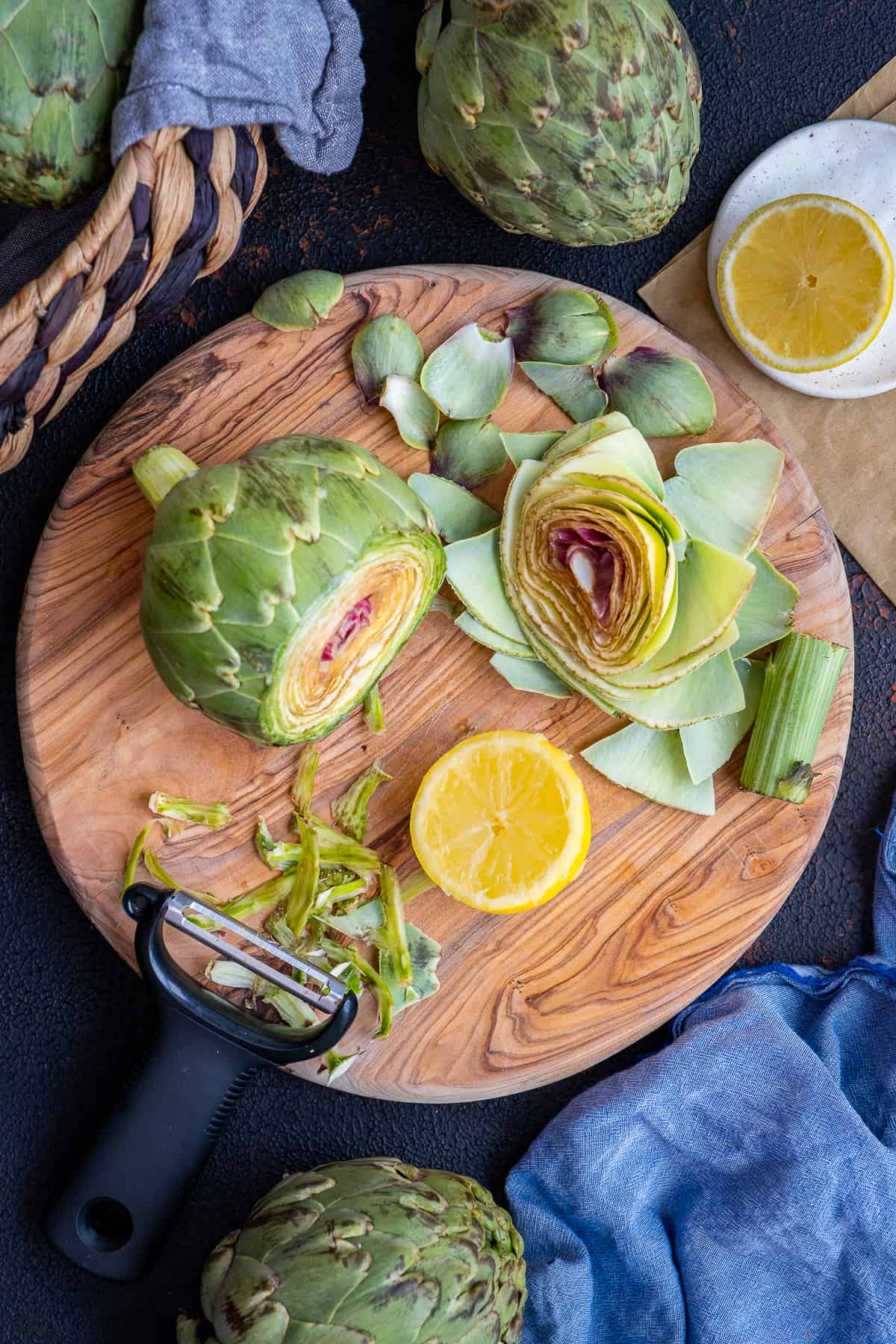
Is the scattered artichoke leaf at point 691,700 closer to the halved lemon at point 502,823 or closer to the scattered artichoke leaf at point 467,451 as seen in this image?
the halved lemon at point 502,823

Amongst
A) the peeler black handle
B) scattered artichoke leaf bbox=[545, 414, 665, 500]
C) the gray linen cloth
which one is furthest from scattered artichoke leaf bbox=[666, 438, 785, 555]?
the peeler black handle

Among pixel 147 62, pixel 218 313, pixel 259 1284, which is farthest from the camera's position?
pixel 218 313

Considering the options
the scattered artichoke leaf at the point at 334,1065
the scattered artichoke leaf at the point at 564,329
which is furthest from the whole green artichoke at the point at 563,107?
the scattered artichoke leaf at the point at 334,1065

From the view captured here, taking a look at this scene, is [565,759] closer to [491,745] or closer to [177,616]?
[491,745]

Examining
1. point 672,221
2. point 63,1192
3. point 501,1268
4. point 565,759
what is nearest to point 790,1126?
point 501,1268

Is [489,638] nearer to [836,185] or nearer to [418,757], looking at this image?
[418,757]

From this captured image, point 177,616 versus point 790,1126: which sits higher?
point 177,616

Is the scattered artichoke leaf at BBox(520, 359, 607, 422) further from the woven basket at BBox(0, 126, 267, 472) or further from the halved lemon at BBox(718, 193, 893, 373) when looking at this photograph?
the woven basket at BBox(0, 126, 267, 472)

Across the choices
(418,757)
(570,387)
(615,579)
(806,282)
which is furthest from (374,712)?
(806,282)
